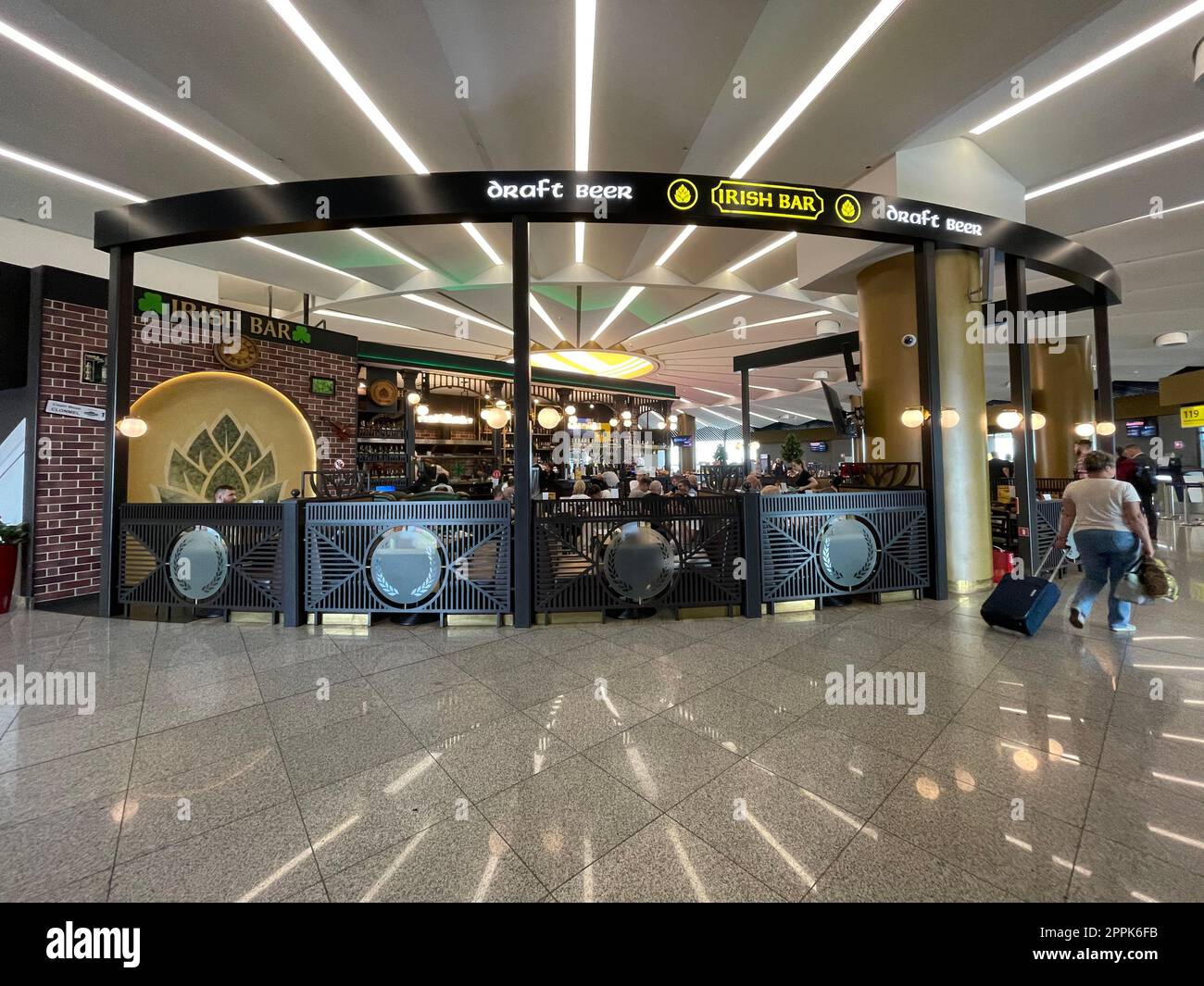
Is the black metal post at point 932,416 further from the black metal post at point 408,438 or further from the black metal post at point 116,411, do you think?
the black metal post at point 408,438

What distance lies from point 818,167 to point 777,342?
8.29 meters

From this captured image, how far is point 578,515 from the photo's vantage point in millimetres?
4520

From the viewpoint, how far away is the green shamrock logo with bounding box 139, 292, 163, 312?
6367 millimetres

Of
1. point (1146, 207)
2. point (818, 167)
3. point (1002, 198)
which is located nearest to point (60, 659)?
point (818, 167)

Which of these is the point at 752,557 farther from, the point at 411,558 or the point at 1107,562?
the point at 411,558

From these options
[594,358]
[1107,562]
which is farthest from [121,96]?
[1107,562]

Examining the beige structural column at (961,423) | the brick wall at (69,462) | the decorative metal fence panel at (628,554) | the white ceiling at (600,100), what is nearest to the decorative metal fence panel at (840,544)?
the decorative metal fence panel at (628,554)

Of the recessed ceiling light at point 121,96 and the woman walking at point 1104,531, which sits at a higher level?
the recessed ceiling light at point 121,96

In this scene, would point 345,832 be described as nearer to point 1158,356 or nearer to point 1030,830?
point 1030,830

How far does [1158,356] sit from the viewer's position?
1470 centimetres

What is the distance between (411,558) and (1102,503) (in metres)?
5.86

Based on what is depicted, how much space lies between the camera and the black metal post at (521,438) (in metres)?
4.40

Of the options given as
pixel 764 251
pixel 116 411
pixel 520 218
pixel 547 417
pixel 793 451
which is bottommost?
pixel 116 411

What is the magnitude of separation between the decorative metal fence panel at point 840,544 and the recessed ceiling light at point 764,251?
14.0ft
